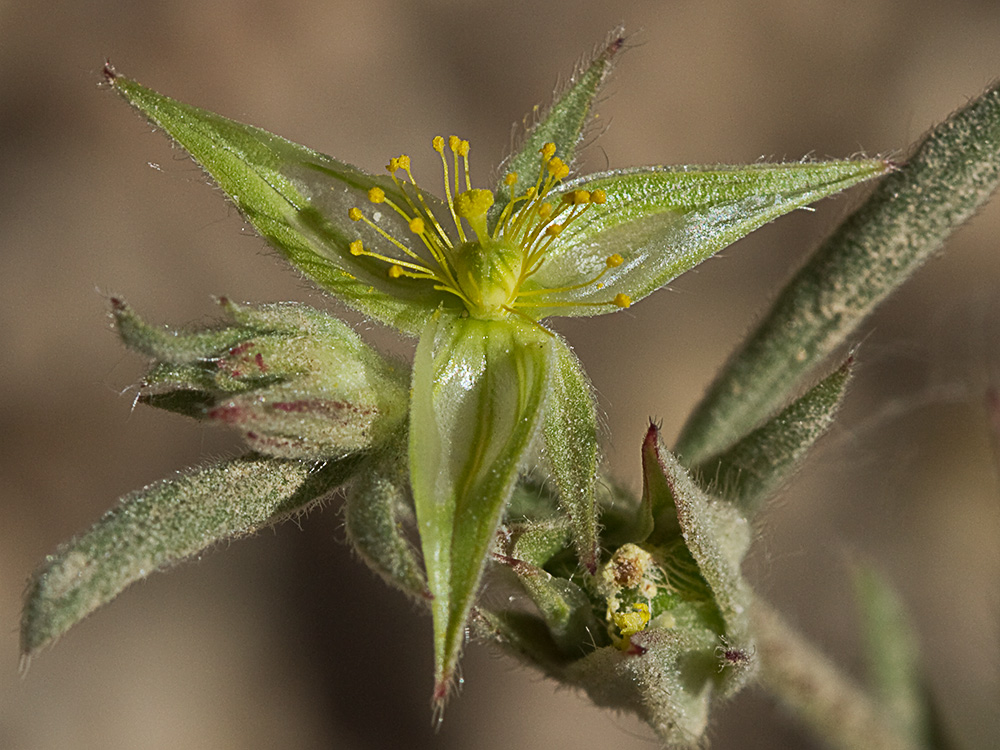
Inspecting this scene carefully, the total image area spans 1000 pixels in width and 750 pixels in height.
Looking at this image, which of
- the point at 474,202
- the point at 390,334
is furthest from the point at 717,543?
the point at 390,334

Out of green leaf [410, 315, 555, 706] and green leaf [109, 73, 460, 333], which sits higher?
green leaf [109, 73, 460, 333]

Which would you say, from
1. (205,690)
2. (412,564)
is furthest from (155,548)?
(205,690)

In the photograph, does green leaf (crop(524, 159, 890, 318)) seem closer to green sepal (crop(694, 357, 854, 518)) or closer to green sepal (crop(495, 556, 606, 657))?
green sepal (crop(694, 357, 854, 518))

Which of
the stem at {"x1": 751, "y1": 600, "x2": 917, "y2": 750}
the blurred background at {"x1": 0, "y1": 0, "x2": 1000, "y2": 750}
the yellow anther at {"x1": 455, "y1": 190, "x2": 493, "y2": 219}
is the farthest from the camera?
the blurred background at {"x1": 0, "y1": 0, "x2": 1000, "y2": 750}

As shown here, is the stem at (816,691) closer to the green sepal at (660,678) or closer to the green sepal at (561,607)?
the green sepal at (660,678)

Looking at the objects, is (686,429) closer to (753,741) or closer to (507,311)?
(507,311)

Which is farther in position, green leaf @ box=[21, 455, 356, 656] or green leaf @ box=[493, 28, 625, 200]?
green leaf @ box=[493, 28, 625, 200]

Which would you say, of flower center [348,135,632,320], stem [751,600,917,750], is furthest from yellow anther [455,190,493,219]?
stem [751,600,917,750]
